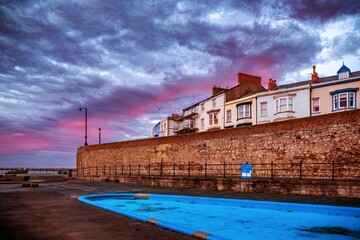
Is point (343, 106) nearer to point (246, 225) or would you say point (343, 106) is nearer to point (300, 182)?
point (300, 182)

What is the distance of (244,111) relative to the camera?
116ft

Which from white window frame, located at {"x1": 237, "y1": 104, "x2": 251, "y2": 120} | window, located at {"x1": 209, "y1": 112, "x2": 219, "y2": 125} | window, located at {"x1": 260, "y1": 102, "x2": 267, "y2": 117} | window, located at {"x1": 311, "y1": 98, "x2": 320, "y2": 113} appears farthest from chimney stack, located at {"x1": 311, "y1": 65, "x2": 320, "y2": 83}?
window, located at {"x1": 209, "y1": 112, "x2": 219, "y2": 125}

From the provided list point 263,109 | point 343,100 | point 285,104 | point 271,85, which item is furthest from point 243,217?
point 271,85

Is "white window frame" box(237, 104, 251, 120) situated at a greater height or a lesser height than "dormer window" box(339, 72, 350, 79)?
lesser

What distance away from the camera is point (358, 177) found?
15352mm

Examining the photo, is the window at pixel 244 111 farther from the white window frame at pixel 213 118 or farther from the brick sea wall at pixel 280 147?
the brick sea wall at pixel 280 147

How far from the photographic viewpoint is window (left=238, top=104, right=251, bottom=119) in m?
35.2

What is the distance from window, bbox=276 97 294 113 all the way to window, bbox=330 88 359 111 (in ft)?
13.7

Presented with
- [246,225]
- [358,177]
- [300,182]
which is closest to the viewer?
[246,225]

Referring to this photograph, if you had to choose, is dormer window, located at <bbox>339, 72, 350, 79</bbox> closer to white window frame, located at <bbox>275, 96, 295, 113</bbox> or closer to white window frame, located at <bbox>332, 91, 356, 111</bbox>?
white window frame, located at <bbox>332, 91, 356, 111</bbox>

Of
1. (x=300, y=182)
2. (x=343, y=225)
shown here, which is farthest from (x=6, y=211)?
(x=300, y=182)

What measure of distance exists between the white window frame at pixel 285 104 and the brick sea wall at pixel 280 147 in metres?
10.7

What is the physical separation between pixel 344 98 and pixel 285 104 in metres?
5.75

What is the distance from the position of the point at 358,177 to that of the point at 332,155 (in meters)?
1.99
